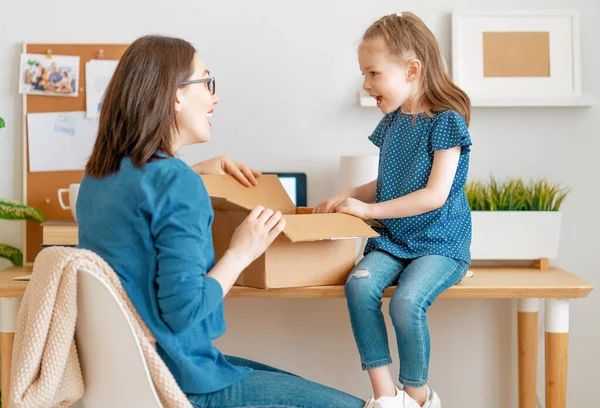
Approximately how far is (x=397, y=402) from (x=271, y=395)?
364 mm

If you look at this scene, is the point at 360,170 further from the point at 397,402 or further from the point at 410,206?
the point at 397,402

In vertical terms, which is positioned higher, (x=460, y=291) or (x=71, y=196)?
(x=71, y=196)

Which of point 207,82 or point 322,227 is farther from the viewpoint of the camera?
point 322,227

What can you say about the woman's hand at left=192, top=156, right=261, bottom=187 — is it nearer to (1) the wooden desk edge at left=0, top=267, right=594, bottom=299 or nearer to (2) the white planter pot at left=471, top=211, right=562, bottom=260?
(1) the wooden desk edge at left=0, top=267, right=594, bottom=299

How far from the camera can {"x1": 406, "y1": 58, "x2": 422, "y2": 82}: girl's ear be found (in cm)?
160

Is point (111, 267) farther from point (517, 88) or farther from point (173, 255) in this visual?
point (517, 88)

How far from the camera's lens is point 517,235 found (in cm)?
194

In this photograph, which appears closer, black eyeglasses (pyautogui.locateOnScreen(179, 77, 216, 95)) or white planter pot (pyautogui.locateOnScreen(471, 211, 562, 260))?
black eyeglasses (pyautogui.locateOnScreen(179, 77, 216, 95))

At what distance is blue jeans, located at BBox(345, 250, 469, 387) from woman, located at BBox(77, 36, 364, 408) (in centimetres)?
24

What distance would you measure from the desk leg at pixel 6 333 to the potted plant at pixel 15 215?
0.33 metres

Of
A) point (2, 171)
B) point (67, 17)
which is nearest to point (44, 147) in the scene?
point (2, 171)

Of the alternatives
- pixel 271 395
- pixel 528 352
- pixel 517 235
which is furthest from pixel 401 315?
pixel 528 352

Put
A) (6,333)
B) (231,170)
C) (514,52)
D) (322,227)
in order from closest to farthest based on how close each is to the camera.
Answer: (322,227)
(231,170)
(6,333)
(514,52)

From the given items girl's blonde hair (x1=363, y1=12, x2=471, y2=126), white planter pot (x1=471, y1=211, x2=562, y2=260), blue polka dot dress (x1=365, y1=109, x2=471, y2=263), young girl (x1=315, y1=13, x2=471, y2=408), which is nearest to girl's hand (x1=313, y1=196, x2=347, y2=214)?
young girl (x1=315, y1=13, x2=471, y2=408)
